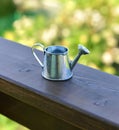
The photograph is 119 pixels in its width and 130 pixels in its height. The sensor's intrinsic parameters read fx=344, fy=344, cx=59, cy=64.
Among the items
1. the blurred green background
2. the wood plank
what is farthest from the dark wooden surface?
the blurred green background

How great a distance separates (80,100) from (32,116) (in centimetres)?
25

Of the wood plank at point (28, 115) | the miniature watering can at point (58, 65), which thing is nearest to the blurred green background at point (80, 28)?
the wood plank at point (28, 115)

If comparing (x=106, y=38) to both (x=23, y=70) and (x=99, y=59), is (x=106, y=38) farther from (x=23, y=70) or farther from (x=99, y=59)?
(x=23, y=70)

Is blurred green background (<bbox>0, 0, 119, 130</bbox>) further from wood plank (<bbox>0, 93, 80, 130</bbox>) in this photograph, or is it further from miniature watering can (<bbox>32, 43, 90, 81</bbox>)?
Answer: miniature watering can (<bbox>32, 43, 90, 81</bbox>)

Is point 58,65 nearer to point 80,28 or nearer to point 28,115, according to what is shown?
point 28,115

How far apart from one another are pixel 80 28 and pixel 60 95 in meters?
1.72

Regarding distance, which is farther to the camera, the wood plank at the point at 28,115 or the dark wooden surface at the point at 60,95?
the wood plank at the point at 28,115

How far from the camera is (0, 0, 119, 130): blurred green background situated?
245 cm

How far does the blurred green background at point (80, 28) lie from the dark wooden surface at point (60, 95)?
1364mm

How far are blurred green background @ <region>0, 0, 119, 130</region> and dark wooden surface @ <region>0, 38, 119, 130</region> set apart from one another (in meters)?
1.36

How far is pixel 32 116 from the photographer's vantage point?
39.6 inches

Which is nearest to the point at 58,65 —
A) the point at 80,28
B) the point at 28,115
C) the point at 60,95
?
the point at 60,95

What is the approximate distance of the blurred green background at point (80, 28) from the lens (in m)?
2.45

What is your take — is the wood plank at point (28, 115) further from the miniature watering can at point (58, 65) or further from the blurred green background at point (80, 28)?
the blurred green background at point (80, 28)
